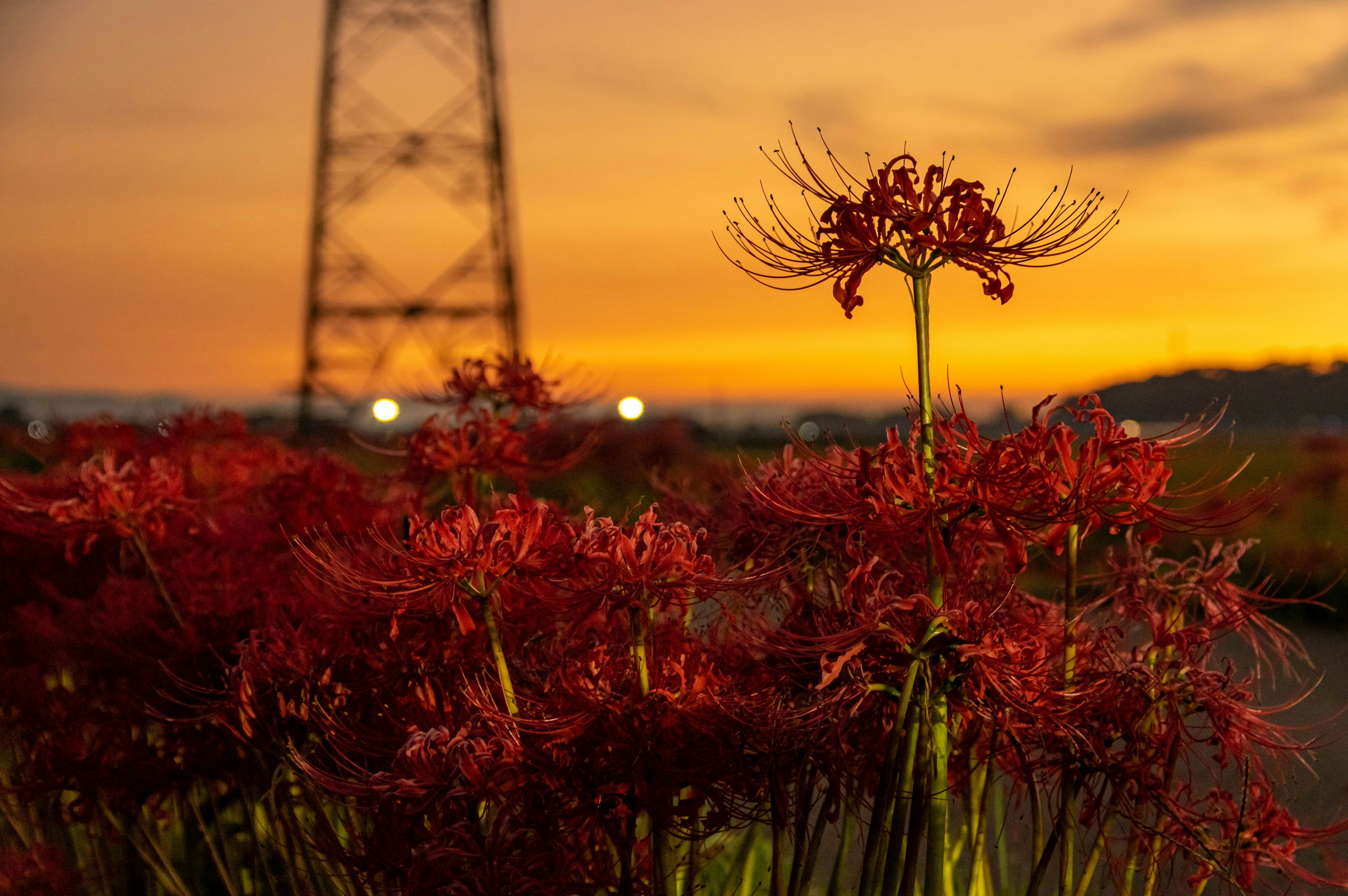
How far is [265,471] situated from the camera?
632 centimetres

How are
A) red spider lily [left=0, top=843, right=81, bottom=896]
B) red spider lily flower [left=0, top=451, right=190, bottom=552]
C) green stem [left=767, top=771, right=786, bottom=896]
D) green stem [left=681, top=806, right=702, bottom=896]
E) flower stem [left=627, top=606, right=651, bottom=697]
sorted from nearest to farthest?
flower stem [left=627, top=606, right=651, bottom=697], green stem [left=767, top=771, right=786, bottom=896], green stem [left=681, top=806, right=702, bottom=896], red spider lily flower [left=0, top=451, right=190, bottom=552], red spider lily [left=0, top=843, right=81, bottom=896]

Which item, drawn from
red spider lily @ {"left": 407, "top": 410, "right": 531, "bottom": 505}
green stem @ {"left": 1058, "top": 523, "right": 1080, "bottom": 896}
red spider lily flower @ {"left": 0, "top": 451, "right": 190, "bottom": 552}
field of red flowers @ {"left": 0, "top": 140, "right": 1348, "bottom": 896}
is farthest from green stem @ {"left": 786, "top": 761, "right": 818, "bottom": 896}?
red spider lily flower @ {"left": 0, "top": 451, "right": 190, "bottom": 552}

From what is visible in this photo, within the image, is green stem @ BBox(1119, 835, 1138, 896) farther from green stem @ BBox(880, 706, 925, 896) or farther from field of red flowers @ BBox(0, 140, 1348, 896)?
green stem @ BBox(880, 706, 925, 896)

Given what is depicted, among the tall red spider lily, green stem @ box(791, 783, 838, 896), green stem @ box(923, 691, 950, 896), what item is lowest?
green stem @ box(791, 783, 838, 896)

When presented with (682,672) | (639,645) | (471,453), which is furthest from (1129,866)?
(471,453)

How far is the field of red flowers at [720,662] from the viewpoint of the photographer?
2.85 meters

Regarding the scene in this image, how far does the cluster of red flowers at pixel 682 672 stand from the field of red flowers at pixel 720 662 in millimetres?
12

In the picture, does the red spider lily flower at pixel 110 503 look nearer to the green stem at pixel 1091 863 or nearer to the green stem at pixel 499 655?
the green stem at pixel 499 655

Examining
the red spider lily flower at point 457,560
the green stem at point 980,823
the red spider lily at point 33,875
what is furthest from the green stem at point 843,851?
the red spider lily at point 33,875

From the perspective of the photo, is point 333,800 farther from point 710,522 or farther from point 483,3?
point 483,3

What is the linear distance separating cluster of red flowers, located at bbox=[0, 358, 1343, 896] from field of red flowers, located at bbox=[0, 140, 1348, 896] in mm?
12

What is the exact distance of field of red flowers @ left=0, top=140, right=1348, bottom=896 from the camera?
2.85 metres

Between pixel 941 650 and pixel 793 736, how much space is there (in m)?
0.50

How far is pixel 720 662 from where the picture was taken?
3453 millimetres
